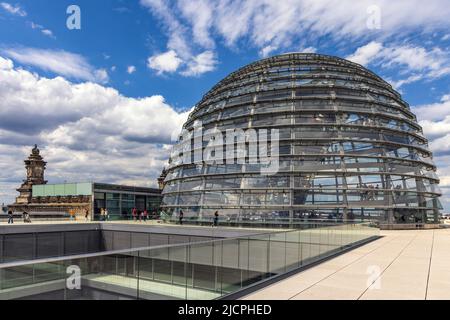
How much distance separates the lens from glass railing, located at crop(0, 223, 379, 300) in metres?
5.54

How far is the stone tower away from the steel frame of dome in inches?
1735

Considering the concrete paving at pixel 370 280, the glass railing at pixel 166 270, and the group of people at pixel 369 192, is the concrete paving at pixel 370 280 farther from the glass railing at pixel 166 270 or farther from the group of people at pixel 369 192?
the group of people at pixel 369 192

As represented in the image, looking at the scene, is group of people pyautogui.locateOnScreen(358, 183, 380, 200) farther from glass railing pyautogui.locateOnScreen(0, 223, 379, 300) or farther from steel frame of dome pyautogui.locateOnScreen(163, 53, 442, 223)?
glass railing pyautogui.locateOnScreen(0, 223, 379, 300)

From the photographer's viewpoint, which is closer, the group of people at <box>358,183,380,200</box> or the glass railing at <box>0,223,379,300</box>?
the glass railing at <box>0,223,379,300</box>

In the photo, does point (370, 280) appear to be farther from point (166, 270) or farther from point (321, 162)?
point (321, 162)

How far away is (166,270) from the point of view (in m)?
7.69

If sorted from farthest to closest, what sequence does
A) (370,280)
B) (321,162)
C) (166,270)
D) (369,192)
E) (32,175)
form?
(32,175)
(321,162)
(369,192)
(370,280)
(166,270)

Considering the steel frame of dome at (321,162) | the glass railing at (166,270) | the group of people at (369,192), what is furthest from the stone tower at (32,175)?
the glass railing at (166,270)

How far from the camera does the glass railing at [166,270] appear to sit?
5539 mm

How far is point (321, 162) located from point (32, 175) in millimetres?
62754

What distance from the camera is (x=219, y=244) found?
9.44 m

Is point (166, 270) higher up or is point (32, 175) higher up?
point (32, 175)

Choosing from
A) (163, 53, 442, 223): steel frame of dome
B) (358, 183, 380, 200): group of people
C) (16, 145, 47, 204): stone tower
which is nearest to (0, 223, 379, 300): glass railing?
(163, 53, 442, 223): steel frame of dome

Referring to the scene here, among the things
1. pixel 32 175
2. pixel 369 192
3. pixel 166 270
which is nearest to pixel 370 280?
pixel 166 270
